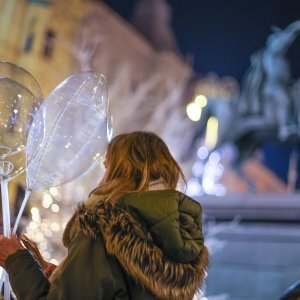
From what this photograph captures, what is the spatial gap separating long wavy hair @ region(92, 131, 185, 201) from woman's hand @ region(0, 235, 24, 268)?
0.78 feet

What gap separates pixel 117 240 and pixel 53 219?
27.4 ft

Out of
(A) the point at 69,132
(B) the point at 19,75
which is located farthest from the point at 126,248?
(B) the point at 19,75

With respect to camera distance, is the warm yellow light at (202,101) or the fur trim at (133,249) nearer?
the fur trim at (133,249)

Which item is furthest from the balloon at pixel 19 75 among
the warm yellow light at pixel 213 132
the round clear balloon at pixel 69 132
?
the warm yellow light at pixel 213 132

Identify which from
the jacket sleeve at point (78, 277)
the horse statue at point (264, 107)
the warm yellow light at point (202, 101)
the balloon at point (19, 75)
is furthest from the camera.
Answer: the warm yellow light at point (202, 101)

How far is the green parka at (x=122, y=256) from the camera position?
1427 mm

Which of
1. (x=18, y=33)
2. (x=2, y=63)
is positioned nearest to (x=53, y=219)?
(x=2, y=63)

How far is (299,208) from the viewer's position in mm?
8719

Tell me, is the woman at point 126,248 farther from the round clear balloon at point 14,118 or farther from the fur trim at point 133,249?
the round clear balloon at point 14,118

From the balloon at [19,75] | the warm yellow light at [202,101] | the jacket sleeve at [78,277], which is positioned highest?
the warm yellow light at [202,101]

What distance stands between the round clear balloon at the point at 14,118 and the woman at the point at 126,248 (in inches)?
22.0

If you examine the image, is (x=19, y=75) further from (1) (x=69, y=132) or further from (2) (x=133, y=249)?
(2) (x=133, y=249)

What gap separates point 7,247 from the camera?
5.11 feet

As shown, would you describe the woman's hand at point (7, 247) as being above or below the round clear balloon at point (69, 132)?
below
